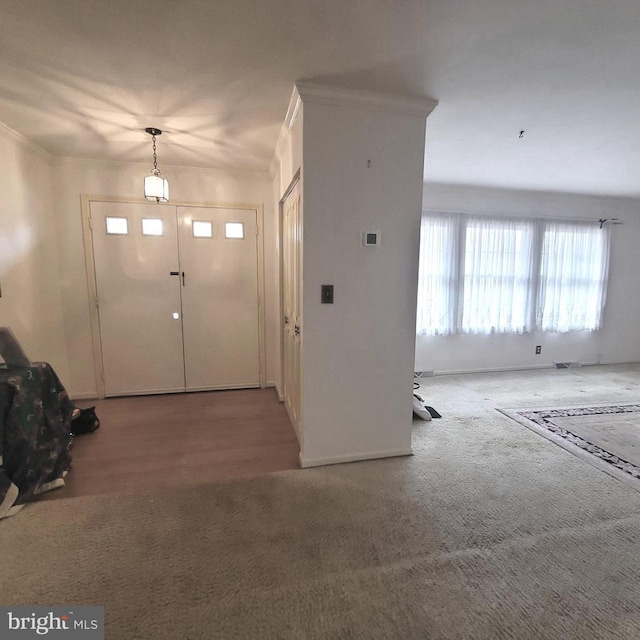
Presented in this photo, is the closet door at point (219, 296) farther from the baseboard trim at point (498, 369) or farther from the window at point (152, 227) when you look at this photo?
the baseboard trim at point (498, 369)

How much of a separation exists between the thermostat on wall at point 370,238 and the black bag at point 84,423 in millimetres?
2668

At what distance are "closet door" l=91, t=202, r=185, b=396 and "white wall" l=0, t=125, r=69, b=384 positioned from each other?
0.36m

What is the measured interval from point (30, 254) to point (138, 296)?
36.3 inches

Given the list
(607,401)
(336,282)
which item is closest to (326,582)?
(336,282)

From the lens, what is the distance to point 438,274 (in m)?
4.25

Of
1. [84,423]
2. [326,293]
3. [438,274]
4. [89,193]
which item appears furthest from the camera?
[438,274]

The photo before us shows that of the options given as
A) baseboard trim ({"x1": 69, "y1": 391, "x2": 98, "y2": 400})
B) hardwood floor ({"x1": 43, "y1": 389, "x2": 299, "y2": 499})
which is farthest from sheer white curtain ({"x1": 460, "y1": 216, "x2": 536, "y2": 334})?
baseboard trim ({"x1": 69, "y1": 391, "x2": 98, "y2": 400})

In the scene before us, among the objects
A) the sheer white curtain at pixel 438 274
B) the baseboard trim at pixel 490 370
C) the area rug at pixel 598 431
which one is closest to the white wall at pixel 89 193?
the sheer white curtain at pixel 438 274

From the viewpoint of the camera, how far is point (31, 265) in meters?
2.90

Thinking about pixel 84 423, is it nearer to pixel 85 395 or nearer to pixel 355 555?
pixel 85 395

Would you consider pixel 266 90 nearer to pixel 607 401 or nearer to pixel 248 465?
pixel 248 465

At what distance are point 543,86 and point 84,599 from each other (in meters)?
3.39

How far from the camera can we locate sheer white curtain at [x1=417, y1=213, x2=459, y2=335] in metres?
4.17

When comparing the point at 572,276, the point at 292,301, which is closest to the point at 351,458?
the point at 292,301
